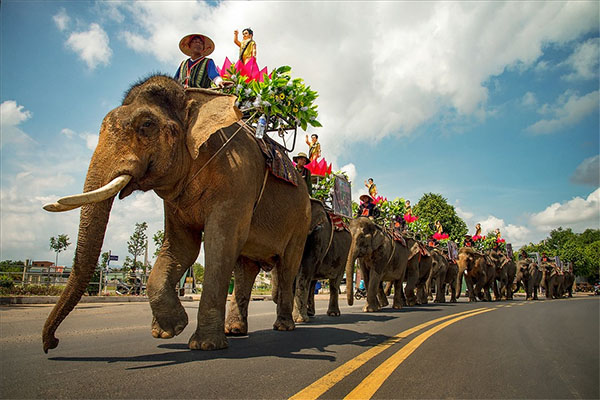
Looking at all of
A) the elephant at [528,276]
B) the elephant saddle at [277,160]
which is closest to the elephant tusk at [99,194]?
the elephant saddle at [277,160]

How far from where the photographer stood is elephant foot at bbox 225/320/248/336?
16.5ft

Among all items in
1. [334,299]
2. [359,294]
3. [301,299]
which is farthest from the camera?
[359,294]

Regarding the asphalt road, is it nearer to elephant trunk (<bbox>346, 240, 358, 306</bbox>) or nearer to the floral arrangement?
the floral arrangement

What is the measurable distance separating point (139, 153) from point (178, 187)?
1.95 feet

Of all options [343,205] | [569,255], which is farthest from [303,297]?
[569,255]

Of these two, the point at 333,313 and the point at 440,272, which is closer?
the point at 333,313

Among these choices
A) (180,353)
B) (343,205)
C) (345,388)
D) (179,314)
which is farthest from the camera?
(343,205)

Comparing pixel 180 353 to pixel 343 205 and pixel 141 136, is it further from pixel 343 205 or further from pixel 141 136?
pixel 343 205

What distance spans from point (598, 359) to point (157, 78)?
5617 mm

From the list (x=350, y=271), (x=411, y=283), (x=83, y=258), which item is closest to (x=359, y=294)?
(x=411, y=283)

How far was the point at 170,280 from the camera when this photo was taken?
420cm

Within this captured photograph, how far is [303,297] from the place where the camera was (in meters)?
7.29

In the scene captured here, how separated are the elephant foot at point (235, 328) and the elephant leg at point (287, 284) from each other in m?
0.63

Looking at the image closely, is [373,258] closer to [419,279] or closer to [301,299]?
[301,299]
